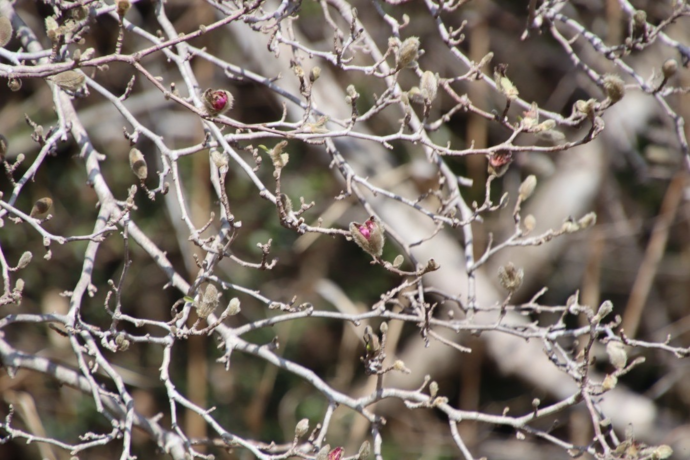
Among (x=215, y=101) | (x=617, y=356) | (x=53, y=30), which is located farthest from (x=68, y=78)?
(x=617, y=356)

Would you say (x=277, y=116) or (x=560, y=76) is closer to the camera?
(x=277, y=116)

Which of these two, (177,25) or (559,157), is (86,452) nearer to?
(177,25)

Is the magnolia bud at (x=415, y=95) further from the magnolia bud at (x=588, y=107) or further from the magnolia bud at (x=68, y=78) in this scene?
the magnolia bud at (x=68, y=78)

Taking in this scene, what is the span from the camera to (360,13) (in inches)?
98.7

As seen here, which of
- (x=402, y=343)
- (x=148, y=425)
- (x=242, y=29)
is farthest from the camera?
(x=402, y=343)

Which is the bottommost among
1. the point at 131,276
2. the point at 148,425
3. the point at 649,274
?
the point at 148,425

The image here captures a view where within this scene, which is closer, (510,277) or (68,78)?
(68,78)

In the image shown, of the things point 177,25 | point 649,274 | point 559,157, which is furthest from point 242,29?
point 649,274

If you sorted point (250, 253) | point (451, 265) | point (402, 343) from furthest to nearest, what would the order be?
1. point (402, 343)
2. point (250, 253)
3. point (451, 265)

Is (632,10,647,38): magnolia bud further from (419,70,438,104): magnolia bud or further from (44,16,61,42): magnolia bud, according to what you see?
(44,16,61,42): magnolia bud

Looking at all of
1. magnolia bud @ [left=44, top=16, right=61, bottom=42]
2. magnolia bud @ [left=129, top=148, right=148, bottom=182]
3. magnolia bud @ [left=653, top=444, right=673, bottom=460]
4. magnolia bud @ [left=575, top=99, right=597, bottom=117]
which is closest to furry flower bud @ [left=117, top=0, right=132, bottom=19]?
magnolia bud @ [left=44, top=16, right=61, bottom=42]

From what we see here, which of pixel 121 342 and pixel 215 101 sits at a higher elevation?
pixel 215 101

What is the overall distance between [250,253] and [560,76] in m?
1.50

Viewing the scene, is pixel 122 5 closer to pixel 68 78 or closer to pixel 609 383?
pixel 68 78
